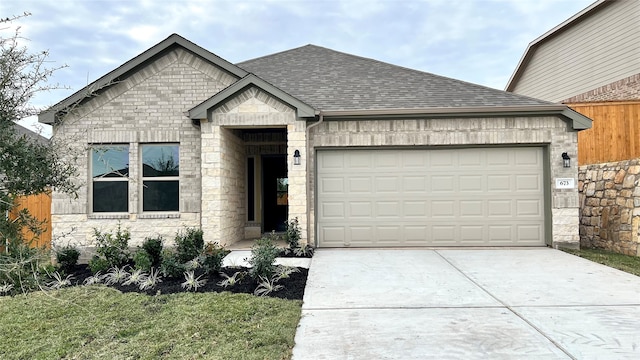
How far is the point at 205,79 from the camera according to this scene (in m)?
9.73

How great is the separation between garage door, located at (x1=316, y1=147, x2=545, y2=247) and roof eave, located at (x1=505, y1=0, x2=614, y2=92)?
9.58 metres

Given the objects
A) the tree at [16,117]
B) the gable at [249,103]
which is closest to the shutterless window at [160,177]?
the gable at [249,103]

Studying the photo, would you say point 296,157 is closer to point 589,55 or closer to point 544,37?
point 589,55

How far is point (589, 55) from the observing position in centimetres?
1570

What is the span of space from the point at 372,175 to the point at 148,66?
19.8ft

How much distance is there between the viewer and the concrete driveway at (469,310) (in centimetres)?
369

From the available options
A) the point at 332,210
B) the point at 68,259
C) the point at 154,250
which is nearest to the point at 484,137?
the point at 332,210

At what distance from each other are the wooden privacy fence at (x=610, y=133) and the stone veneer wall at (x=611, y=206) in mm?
1671

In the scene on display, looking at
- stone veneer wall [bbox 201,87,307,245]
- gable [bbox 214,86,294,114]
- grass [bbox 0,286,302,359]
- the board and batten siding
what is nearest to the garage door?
stone veneer wall [bbox 201,87,307,245]

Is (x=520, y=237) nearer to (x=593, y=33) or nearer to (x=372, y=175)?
(x=372, y=175)

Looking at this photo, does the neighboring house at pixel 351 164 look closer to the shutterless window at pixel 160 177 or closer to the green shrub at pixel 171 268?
the shutterless window at pixel 160 177

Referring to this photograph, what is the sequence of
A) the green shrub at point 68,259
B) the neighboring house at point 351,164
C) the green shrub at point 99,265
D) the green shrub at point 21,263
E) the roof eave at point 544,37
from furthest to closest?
the roof eave at point 544,37, the neighboring house at point 351,164, the green shrub at point 68,259, the green shrub at point 99,265, the green shrub at point 21,263

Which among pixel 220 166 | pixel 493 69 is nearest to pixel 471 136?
pixel 220 166

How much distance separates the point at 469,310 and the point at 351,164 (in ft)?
17.8
